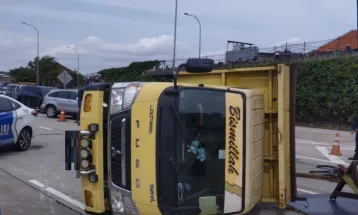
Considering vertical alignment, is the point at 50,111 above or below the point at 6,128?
below

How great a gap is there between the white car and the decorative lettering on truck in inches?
326

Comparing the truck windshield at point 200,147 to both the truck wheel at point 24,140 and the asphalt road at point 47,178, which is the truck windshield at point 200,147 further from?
the truck wheel at point 24,140

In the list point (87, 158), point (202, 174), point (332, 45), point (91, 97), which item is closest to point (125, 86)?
point (91, 97)

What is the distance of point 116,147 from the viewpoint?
13.8 ft

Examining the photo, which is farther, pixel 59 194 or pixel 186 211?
pixel 59 194

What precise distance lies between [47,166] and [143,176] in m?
6.65

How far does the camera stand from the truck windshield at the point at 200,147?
13.2 ft

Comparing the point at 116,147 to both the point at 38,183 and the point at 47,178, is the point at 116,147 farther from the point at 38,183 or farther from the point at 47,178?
the point at 47,178

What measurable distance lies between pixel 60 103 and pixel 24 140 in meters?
12.8

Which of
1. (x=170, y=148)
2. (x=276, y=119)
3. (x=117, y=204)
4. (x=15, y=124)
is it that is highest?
(x=276, y=119)

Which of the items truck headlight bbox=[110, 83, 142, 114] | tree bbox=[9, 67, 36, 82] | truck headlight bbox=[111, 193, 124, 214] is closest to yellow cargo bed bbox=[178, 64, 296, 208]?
truck headlight bbox=[110, 83, 142, 114]

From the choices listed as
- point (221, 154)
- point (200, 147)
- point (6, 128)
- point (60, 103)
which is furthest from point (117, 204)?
point (60, 103)

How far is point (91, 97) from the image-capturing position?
440 cm

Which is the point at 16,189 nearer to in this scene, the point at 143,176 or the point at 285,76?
the point at 143,176
